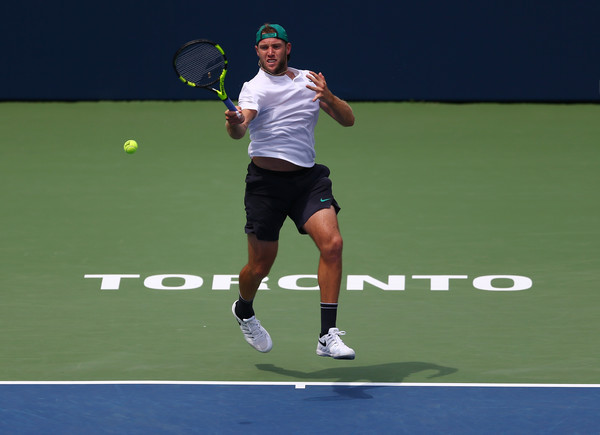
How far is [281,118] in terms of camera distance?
7.74 meters

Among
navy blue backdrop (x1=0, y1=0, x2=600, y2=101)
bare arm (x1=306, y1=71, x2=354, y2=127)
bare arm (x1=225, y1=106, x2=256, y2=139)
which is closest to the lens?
bare arm (x1=225, y1=106, x2=256, y2=139)

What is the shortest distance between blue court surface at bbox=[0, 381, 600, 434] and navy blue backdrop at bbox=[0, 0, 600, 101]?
11.6 meters

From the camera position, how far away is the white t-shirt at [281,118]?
7.72 meters

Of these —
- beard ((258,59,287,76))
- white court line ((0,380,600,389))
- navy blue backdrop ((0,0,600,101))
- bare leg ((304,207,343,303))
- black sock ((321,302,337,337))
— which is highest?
navy blue backdrop ((0,0,600,101))

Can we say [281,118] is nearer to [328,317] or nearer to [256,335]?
[328,317]

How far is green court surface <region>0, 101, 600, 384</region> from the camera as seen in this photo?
796 centimetres

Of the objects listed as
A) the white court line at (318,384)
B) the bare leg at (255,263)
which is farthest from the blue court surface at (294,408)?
the bare leg at (255,263)

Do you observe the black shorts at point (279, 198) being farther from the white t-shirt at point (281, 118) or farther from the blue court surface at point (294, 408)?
the blue court surface at point (294, 408)

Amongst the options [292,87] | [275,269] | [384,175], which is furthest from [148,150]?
[292,87]

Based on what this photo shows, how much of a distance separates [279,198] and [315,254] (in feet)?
8.99

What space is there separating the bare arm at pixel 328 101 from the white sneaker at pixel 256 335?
1313 mm

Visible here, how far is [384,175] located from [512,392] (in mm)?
6914

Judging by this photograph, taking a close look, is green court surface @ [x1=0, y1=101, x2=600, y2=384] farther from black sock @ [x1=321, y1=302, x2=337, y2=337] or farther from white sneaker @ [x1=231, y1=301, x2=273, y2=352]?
black sock @ [x1=321, y1=302, x2=337, y2=337]

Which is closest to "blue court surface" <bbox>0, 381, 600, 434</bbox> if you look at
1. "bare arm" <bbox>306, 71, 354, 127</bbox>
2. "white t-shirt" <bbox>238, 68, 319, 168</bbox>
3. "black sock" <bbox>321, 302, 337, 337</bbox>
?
"black sock" <bbox>321, 302, 337, 337</bbox>
